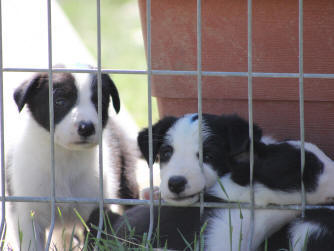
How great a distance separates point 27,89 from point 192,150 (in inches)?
42.7

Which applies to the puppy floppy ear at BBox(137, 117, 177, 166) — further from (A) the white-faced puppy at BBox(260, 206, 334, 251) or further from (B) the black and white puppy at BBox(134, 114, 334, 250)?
(A) the white-faced puppy at BBox(260, 206, 334, 251)

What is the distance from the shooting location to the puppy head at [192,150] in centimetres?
318

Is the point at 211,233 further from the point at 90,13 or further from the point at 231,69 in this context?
the point at 90,13

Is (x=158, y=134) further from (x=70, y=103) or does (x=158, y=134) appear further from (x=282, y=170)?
(x=282, y=170)

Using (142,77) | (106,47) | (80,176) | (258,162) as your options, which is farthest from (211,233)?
(106,47)

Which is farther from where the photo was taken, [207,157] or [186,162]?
[207,157]

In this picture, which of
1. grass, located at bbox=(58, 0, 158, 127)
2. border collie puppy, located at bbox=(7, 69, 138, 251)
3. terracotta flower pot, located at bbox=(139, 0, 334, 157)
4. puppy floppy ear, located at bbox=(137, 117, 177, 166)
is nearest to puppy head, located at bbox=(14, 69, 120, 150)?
border collie puppy, located at bbox=(7, 69, 138, 251)

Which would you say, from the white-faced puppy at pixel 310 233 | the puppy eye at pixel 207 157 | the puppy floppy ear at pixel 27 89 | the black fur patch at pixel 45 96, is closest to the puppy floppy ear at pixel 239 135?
the puppy eye at pixel 207 157

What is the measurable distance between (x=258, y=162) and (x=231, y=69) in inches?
27.5

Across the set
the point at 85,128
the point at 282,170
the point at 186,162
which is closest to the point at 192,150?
the point at 186,162

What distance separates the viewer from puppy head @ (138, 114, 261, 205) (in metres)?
3.18

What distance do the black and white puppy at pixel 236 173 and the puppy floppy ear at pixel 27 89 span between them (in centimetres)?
86

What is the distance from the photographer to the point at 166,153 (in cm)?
347

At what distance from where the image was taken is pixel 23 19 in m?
5.47
